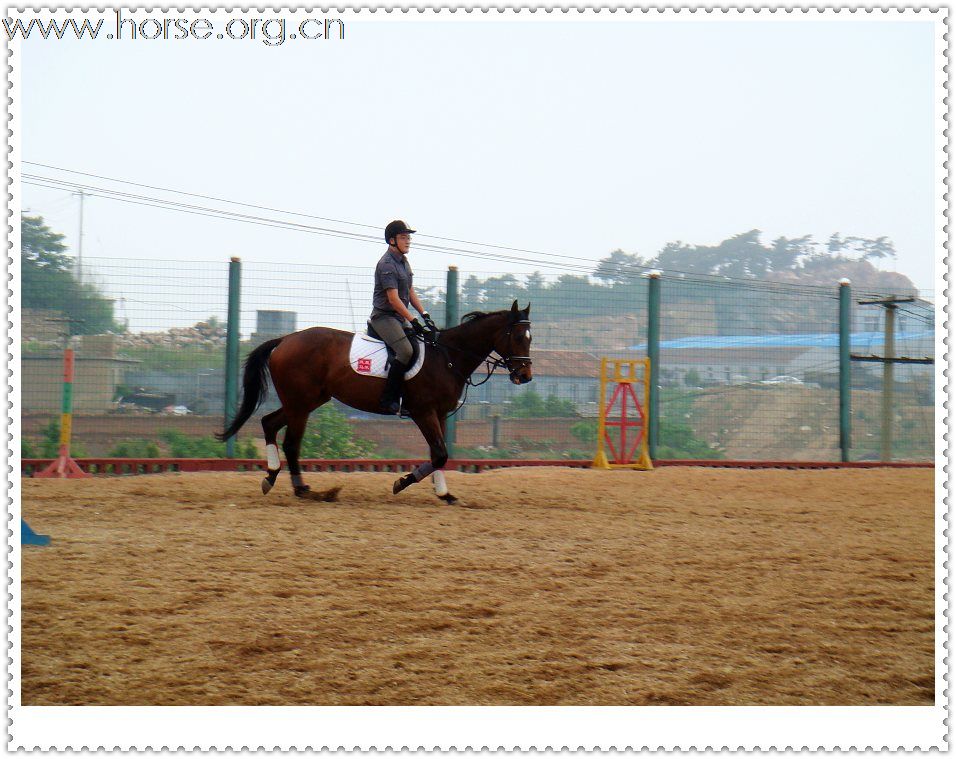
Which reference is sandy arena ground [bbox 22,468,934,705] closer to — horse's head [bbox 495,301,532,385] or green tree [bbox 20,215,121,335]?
horse's head [bbox 495,301,532,385]

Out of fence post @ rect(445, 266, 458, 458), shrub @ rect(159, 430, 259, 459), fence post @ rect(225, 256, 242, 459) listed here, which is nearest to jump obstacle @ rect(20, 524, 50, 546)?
shrub @ rect(159, 430, 259, 459)

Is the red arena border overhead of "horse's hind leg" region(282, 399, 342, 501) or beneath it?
beneath

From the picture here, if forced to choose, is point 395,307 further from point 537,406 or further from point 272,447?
point 537,406

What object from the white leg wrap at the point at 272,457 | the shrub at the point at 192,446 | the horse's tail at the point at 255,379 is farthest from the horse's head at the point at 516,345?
the shrub at the point at 192,446

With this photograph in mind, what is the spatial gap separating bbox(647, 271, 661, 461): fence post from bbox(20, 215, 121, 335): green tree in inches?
274

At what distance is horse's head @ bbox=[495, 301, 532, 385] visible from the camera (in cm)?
860

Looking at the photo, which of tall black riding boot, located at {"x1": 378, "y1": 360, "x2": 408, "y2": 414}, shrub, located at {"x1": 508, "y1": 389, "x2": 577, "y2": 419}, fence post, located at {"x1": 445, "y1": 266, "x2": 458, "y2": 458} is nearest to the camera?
tall black riding boot, located at {"x1": 378, "y1": 360, "x2": 408, "y2": 414}

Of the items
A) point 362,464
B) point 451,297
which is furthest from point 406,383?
point 451,297

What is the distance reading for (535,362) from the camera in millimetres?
12633

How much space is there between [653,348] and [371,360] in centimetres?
588

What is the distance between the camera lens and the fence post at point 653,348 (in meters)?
12.9

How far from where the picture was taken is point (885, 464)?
45.7ft

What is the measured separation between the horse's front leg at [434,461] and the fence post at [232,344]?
3708 mm

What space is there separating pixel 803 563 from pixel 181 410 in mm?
7987
